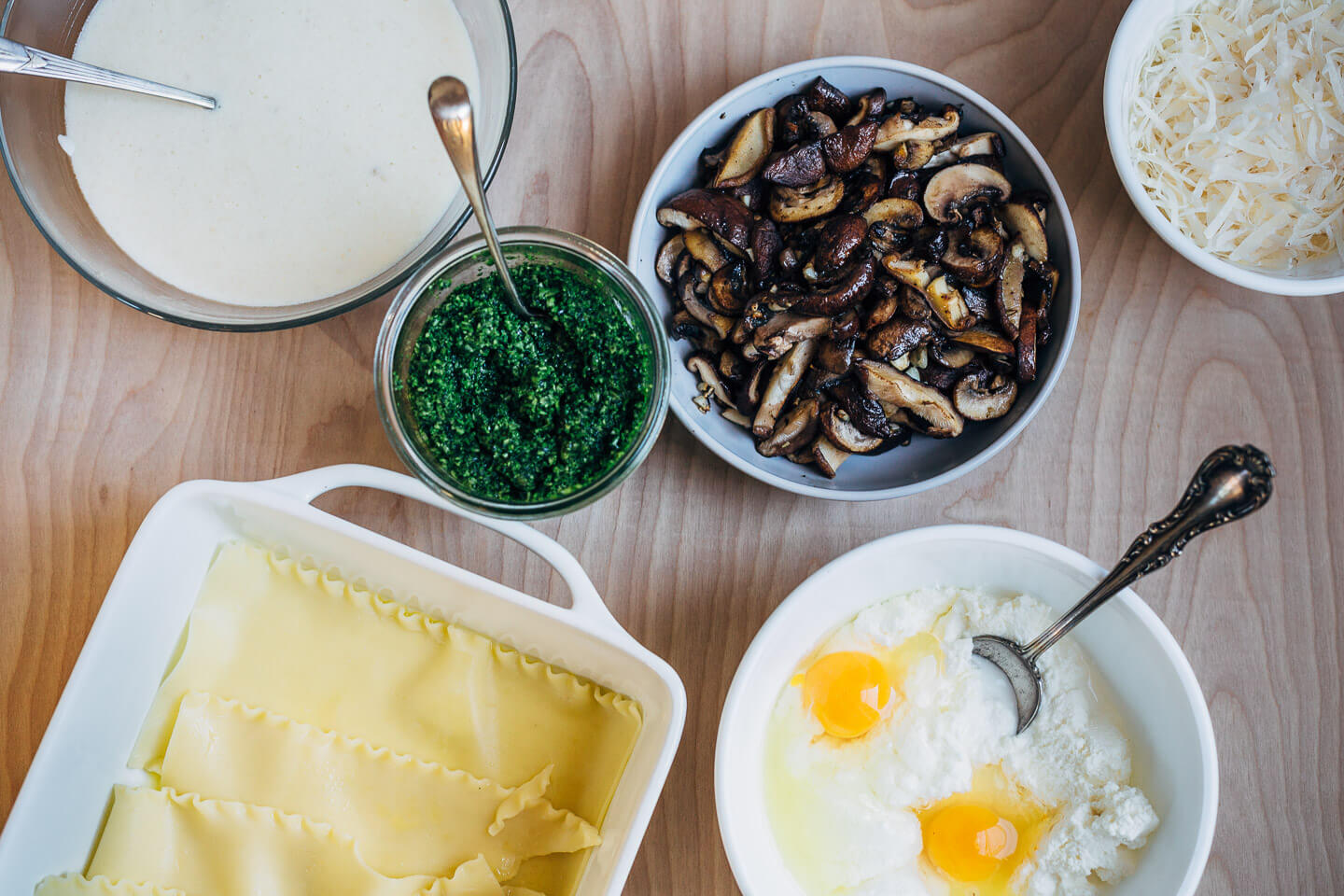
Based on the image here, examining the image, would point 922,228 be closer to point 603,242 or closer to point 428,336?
point 603,242

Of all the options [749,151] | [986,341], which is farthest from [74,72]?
[986,341]

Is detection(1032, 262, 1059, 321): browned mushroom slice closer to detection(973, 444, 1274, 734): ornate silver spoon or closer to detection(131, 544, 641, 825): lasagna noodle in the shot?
detection(973, 444, 1274, 734): ornate silver spoon

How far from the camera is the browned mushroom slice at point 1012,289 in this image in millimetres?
1554

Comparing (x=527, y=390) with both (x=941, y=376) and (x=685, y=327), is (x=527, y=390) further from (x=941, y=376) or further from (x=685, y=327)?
(x=941, y=376)

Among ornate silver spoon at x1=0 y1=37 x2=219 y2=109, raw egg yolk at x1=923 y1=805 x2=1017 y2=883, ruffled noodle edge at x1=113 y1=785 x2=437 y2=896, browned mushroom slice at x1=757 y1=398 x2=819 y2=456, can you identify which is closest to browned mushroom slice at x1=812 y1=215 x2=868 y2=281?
browned mushroom slice at x1=757 y1=398 x2=819 y2=456

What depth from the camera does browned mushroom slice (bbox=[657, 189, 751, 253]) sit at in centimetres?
154

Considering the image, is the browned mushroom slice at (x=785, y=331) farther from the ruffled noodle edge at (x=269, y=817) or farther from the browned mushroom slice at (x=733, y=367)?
the ruffled noodle edge at (x=269, y=817)

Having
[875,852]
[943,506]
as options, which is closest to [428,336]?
[943,506]

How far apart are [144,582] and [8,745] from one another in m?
0.54

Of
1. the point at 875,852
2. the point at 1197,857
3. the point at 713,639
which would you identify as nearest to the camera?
the point at 1197,857

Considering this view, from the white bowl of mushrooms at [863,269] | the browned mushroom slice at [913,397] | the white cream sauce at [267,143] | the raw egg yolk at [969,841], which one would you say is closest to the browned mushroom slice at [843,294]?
the white bowl of mushrooms at [863,269]

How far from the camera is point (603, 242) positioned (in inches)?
68.6

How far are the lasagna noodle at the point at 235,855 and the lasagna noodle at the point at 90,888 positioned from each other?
14 millimetres

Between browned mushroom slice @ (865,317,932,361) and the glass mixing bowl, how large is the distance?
710 millimetres
